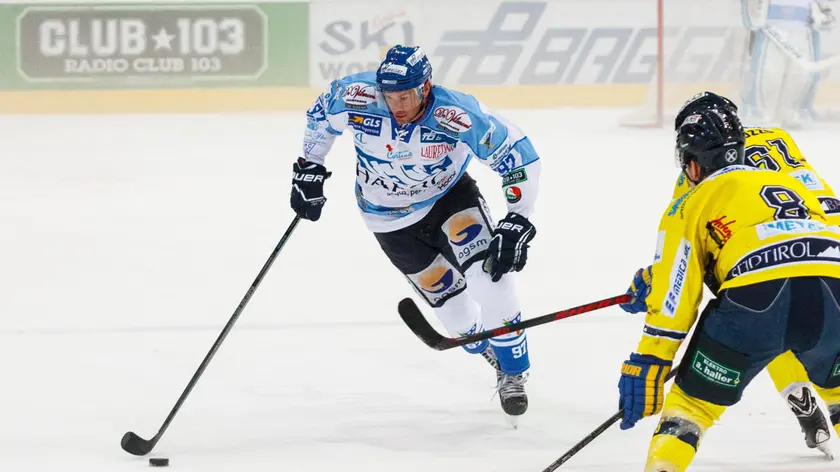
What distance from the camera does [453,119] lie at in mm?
3639

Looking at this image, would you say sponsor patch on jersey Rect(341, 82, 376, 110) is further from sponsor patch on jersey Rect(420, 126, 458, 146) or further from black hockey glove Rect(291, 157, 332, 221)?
black hockey glove Rect(291, 157, 332, 221)

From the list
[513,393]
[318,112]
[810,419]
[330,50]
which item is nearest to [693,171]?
[810,419]

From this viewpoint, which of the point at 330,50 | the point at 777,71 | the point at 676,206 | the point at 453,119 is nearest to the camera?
the point at 676,206

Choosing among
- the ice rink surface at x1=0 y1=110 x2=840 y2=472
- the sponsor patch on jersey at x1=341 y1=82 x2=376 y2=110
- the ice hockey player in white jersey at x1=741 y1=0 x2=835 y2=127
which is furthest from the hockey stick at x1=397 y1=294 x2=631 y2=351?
the ice hockey player in white jersey at x1=741 y1=0 x2=835 y2=127

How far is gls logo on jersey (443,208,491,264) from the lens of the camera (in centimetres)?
381

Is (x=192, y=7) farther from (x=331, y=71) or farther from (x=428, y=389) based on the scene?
(x=428, y=389)

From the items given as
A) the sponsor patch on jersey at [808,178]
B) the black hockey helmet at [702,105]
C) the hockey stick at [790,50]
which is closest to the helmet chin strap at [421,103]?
the black hockey helmet at [702,105]

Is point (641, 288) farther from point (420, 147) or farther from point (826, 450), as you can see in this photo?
point (420, 147)

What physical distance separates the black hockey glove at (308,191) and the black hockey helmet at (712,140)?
5.19ft

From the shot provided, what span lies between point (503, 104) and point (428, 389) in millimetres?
6923

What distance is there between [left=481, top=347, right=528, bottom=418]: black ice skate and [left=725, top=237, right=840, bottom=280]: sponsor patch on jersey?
134 centimetres

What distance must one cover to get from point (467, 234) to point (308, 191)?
565 millimetres

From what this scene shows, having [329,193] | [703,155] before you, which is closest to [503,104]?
[329,193]

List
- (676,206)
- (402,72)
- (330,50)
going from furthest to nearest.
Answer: (330,50) < (402,72) < (676,206)
